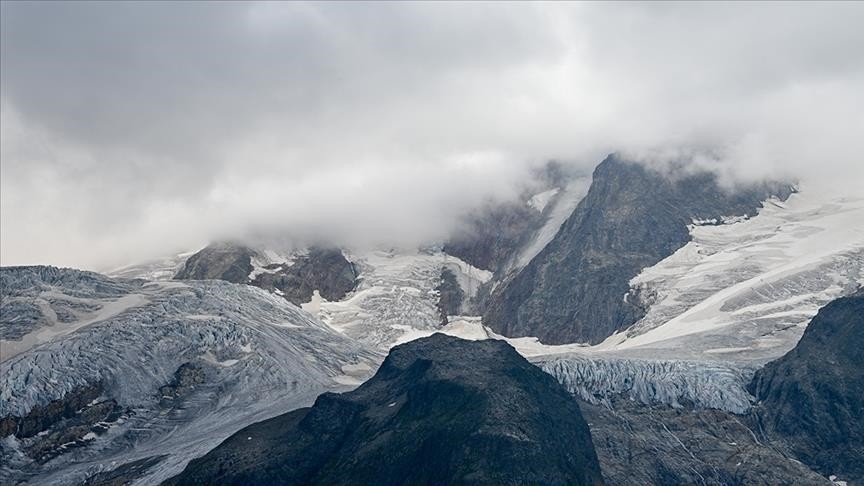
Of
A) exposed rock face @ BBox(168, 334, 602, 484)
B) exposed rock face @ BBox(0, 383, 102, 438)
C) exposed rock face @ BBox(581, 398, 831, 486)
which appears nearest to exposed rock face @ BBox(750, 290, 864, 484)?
exposed rock face @ BBox(581, 398, 831, 486)

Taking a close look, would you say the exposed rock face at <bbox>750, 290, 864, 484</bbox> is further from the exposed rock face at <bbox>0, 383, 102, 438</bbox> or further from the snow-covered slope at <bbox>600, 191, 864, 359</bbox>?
the exposed rock face at <bbox>0, 383, 102, 438</bbox>

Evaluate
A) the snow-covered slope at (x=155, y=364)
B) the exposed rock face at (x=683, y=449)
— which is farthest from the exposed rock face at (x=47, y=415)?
the exposed rock face at (x=683, y=449)

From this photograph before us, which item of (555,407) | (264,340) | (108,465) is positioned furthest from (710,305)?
(108,465)

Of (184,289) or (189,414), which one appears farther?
(184,289)

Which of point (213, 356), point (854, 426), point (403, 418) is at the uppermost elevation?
point (213, 356)

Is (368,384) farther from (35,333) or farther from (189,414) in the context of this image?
(35,333)

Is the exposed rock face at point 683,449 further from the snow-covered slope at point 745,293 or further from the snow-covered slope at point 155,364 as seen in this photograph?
the snow-covered slope at point 155,364

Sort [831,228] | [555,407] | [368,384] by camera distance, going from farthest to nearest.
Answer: [831,228], [368,384], [555,407]
